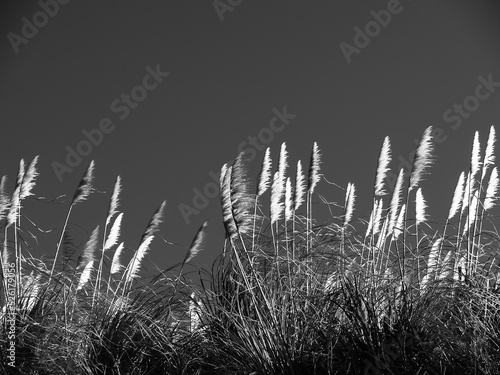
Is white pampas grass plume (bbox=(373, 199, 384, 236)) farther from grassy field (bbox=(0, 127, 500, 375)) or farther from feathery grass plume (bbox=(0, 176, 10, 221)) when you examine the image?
feathery grass plume (bbox=(0, 176, 10, 221))

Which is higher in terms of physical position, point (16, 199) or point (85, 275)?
point (16, 199)

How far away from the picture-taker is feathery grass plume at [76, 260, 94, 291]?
514 centimetres

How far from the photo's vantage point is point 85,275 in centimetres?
520

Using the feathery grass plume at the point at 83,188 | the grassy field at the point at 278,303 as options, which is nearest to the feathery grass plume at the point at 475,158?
the grassy field at the point at 278,303

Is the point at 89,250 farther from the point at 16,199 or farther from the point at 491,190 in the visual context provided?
the point at 491,190

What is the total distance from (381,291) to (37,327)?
2.12m

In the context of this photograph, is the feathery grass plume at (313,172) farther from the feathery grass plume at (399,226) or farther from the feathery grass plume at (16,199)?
the feathery grass plume at (16,199)

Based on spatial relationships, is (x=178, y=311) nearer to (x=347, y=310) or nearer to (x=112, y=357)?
(x=112, y=357)

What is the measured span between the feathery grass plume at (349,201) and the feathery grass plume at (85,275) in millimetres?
1723

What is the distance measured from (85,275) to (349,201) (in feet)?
5.86

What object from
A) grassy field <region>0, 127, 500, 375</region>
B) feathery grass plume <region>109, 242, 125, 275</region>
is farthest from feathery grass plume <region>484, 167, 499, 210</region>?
feathery grass plume <region>109, 242, 125, 275</region>

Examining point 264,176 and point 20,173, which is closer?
point 264,176

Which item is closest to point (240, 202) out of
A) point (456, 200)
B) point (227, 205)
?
point (227, 205)

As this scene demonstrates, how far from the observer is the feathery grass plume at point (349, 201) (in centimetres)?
476
